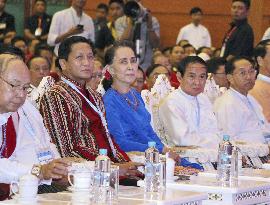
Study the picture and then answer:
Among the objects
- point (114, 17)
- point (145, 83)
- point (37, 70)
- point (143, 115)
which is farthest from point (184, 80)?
point (114, 17)

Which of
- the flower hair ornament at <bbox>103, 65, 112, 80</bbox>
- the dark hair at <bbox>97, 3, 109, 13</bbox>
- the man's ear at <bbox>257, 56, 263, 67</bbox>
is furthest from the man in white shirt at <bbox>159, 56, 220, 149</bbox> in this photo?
the dark hair at <bbox>97, 3, 109, 13</bbox>

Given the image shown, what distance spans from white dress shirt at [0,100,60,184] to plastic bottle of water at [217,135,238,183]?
3.11 ft

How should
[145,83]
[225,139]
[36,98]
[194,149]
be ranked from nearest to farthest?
[225,139], [36,98], [194,149], [145,83]

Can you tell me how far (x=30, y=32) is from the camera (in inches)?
478

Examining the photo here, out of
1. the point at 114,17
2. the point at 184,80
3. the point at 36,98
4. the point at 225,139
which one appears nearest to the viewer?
the point at 225,139

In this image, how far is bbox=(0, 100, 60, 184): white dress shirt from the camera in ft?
15.4

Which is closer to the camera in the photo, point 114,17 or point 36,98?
point 36,98

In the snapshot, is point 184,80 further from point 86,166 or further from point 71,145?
point 86,166

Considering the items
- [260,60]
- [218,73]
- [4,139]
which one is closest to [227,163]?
[4,139]

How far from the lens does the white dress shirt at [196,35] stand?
12.5 meters

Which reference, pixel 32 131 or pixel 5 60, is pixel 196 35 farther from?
pixel 5 60

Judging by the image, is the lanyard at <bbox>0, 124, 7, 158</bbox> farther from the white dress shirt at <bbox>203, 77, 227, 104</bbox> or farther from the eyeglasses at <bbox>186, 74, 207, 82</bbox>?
the white dress shirt at <bbox>203, 77, 227, 104</bbox>

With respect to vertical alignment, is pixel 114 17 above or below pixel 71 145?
above

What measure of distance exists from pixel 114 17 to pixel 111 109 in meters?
5.82
